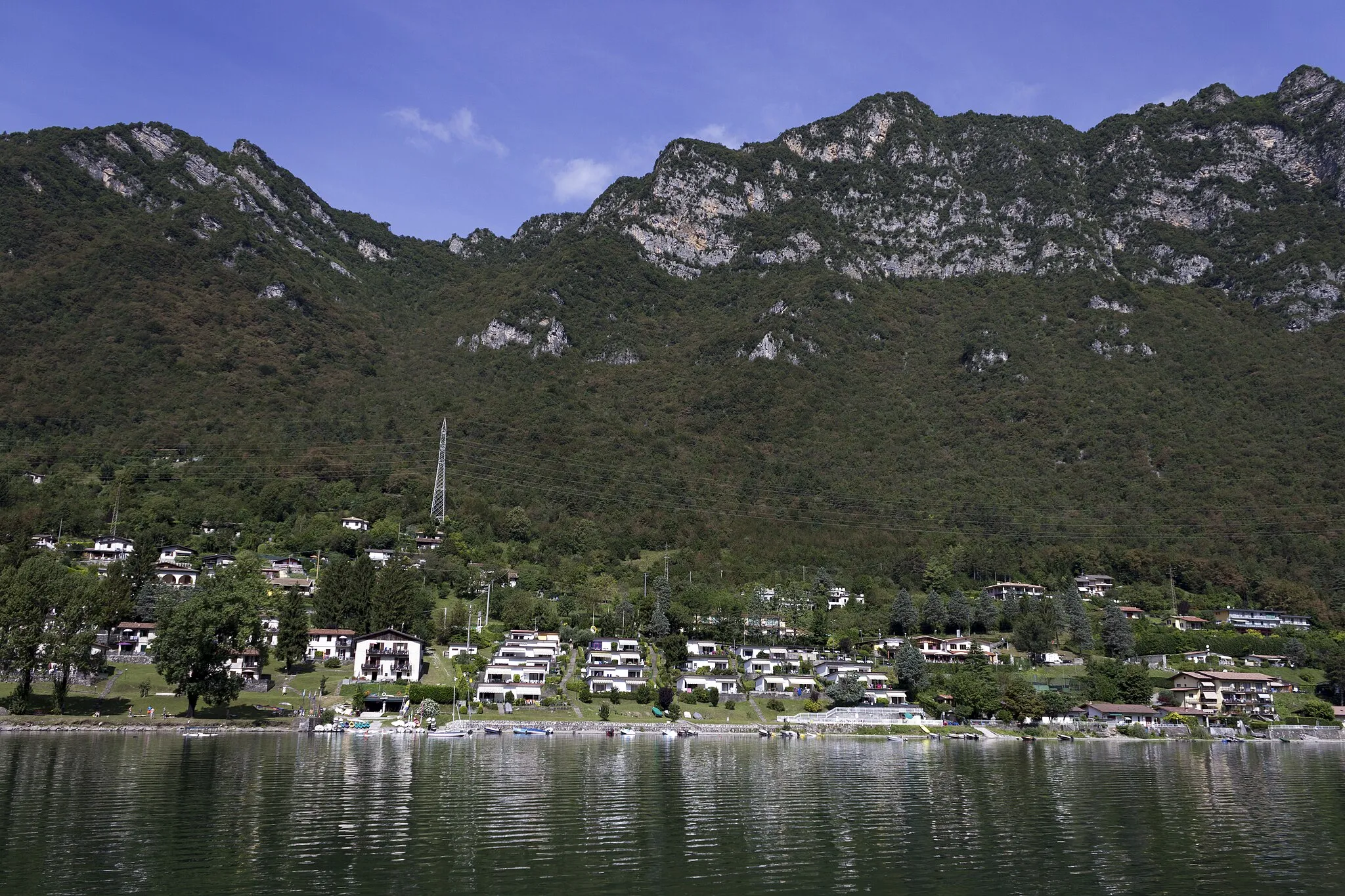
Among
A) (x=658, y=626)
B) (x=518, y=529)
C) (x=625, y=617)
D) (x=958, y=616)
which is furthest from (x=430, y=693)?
(x=958, y=616)

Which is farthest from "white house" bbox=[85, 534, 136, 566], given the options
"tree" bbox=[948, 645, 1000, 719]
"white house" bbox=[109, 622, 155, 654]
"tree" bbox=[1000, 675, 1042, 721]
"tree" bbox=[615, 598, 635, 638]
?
"tree" bbox=[1000, 675, 1042, 721]

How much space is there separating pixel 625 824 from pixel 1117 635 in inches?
4335

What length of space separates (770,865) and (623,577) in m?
117

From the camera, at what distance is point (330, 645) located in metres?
105

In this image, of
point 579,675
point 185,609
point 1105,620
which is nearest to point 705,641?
point 579,675

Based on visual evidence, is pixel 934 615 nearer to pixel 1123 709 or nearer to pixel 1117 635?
pixel 1117 635

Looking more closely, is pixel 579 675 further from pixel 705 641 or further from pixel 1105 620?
pixel 1105 620

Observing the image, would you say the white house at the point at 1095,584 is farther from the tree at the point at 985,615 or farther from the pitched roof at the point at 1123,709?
the pitched roof at the point at 1123,709

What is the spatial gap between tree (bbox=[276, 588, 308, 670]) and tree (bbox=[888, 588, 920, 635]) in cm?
7742

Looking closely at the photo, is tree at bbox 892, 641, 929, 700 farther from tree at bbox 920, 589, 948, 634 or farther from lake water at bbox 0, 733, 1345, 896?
lake water at bbox 0, 733, 1345, 896

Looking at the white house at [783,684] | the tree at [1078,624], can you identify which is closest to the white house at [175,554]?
the white house at [783,684]

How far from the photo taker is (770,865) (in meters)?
29.1

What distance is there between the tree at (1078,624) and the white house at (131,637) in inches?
4430

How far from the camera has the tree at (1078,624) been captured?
12912 centimetres
